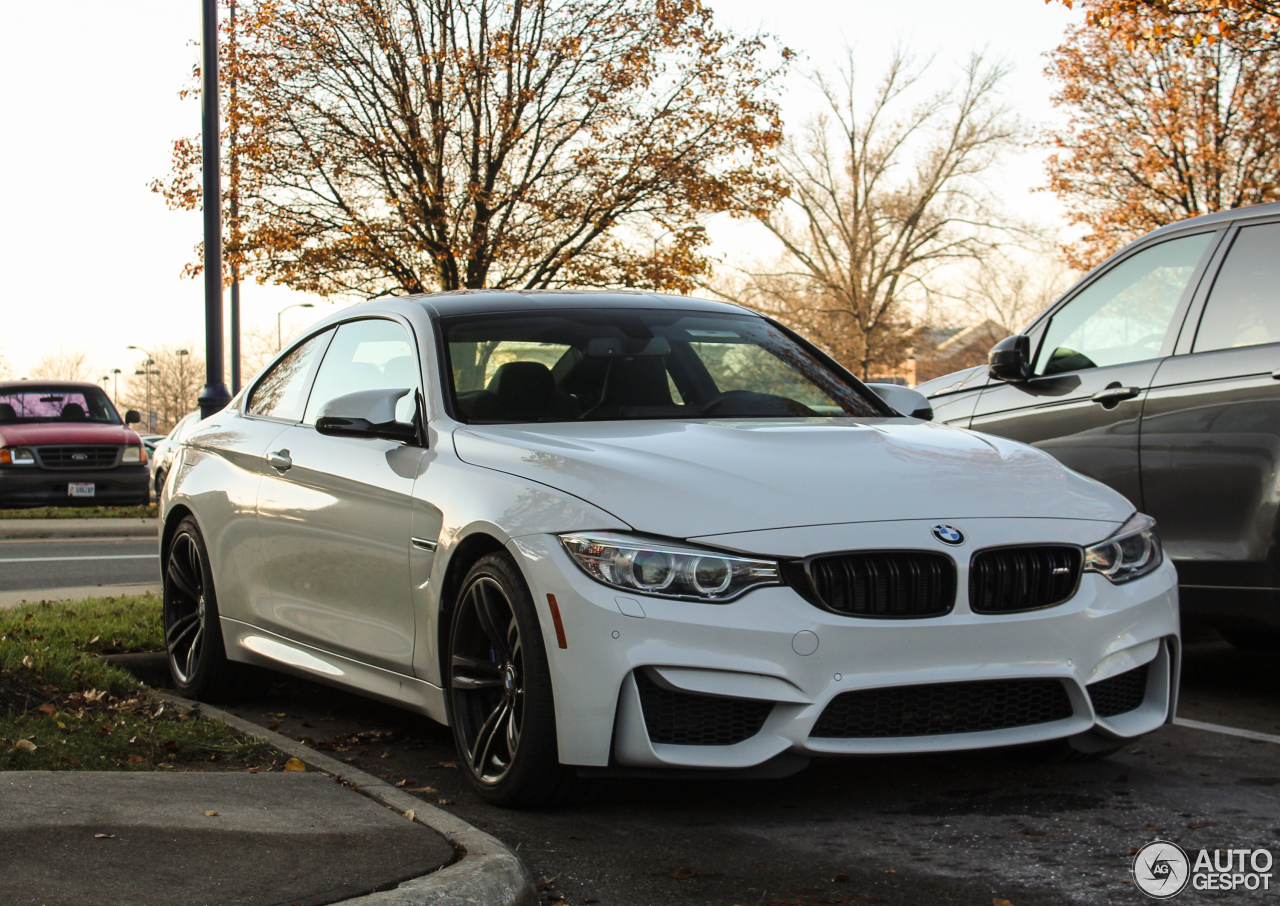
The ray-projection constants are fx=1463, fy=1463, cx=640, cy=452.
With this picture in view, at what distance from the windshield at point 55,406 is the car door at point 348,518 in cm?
1668

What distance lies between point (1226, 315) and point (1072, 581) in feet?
7.08

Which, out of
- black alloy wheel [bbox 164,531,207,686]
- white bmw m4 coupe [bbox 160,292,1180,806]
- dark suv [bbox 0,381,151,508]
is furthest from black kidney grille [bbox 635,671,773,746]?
dark suv [bbox 0,381,151,508]

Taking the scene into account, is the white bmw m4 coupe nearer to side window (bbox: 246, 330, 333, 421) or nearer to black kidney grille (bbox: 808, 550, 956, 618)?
black kidney grille (bbox: 808, 550, 956, 618)

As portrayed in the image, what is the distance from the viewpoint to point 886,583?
383 centimetres

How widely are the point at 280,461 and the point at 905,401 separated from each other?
7.97ft

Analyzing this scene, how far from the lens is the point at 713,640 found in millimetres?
3732

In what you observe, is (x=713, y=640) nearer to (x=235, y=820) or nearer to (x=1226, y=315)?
(x=235, y=820)

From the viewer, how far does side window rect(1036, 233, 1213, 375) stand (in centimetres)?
605

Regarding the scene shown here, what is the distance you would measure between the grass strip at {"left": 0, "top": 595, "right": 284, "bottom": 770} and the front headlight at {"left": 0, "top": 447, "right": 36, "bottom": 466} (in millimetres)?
13531

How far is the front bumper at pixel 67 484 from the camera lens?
771 inches

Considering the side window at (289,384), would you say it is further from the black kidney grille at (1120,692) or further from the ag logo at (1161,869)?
the ag logo at (1161,869)

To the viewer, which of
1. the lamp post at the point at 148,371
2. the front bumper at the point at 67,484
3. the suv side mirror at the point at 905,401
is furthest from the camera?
the lamp post at the point at 148,371

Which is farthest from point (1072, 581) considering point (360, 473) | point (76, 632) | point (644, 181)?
point (644, 181)

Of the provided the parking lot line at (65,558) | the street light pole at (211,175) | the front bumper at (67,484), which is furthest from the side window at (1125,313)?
the front bumper at (67,484)
